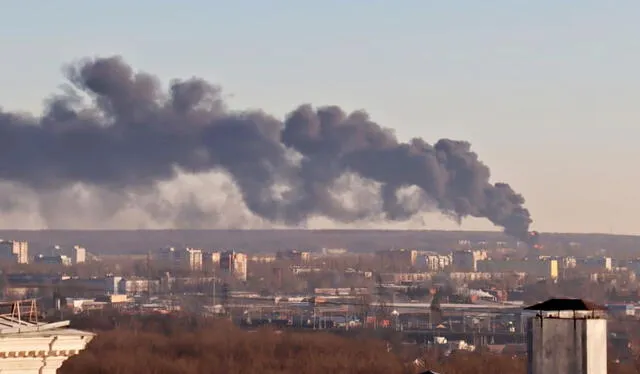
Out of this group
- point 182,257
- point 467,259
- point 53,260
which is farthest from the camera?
point 467,259

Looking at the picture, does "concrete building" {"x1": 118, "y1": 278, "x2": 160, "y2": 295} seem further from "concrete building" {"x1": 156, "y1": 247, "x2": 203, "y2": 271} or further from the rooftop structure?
the rooftop structure

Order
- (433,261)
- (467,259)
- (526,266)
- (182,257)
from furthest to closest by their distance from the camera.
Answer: (467,259) → (433,261) → (182,257) → (526,266)

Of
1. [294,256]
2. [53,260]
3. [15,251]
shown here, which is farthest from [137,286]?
[294,256]

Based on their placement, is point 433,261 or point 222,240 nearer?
point 433,261

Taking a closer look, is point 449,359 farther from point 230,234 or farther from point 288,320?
point 230,234

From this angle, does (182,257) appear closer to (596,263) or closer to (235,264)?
(235,264)

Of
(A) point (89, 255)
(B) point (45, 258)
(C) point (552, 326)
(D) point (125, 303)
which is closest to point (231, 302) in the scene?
(D) point (125, 303)

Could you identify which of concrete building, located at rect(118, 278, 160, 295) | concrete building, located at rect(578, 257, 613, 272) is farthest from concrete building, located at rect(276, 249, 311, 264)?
concrete building, located at rect(118, 278, 160, 295)

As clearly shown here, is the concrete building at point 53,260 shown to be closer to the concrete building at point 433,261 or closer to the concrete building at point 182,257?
the concrete building at point 182,257

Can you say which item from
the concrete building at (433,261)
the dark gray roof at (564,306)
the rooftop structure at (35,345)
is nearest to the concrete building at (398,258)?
the concrete building at (433,261)
